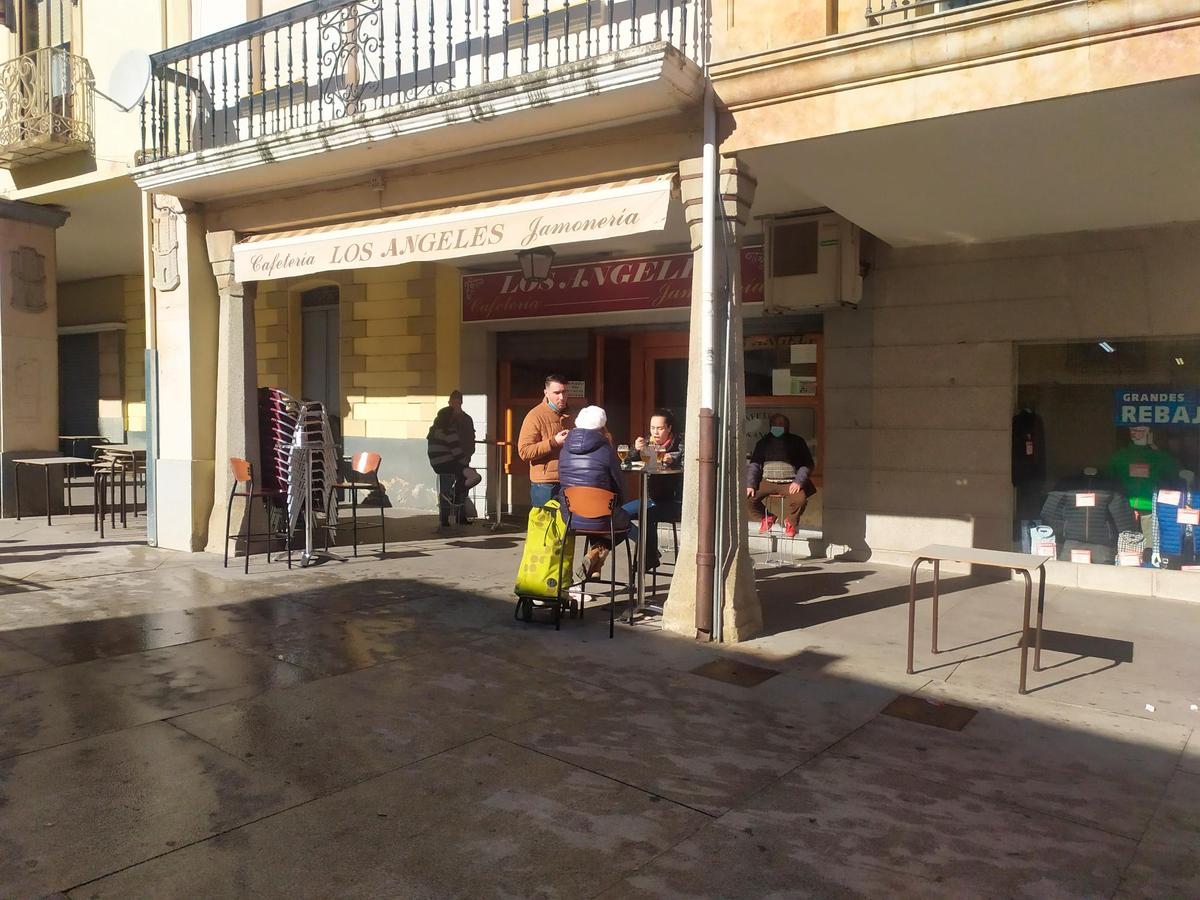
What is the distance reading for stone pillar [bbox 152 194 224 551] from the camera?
29.9ft

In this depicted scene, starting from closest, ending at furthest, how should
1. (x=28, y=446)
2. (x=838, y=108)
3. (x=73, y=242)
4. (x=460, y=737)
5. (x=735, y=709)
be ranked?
(x=460, y=737)
(x=735, y=709)
(x=838, y=108)
(x=28, y=446)
(x=73, y=242)

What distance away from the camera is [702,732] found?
14.1ft

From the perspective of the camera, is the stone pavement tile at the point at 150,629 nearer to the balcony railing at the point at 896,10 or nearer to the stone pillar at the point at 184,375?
the stone pillar at the point at 184,375

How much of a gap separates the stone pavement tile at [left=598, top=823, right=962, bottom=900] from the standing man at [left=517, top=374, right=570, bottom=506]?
160 inches

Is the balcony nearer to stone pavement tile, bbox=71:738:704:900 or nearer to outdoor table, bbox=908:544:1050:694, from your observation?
outdoor table, bbox=908:544:1050:694

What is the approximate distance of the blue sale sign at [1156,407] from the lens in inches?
297

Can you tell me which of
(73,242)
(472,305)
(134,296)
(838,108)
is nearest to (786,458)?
(838,108)

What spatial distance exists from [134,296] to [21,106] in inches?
253

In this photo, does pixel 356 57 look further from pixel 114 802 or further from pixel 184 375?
pixel 114 802

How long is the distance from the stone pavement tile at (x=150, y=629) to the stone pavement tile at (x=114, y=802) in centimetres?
167

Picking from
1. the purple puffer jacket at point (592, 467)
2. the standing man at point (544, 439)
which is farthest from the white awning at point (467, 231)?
the purple puffer jacket at point (592, 467)

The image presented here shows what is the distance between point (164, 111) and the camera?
919 cm

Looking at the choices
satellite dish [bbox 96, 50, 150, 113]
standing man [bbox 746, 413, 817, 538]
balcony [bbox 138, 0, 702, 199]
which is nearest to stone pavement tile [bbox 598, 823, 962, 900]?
balcony [bbox 138, 0, 702, 199]

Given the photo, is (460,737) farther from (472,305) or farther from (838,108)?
(472,305)
